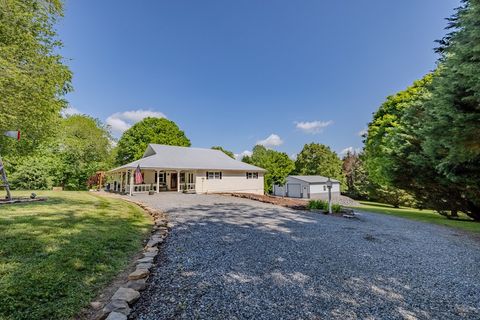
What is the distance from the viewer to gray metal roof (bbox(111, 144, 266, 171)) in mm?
19078

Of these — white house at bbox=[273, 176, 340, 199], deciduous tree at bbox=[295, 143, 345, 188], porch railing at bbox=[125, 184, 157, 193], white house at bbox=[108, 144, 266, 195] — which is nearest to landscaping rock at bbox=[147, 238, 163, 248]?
white house at bbox=[108, 144, 266, 195]

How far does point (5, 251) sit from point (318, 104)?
71.0 feet

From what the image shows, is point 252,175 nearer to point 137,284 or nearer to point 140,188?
point 140,188

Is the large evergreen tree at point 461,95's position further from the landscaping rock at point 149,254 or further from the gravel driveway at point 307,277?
the landscaping rock at point 149,254

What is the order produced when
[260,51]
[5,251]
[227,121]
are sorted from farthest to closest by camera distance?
[227,121], [260,51], [5,251]

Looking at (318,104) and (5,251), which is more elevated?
(318,104)

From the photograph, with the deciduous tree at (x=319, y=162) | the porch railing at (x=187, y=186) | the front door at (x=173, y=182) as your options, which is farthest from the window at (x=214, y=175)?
the deciduous tree at (x=319, y=162)

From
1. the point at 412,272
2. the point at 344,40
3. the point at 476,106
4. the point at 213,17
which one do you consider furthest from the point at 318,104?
the point at 412,272

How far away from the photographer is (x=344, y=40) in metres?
13.4

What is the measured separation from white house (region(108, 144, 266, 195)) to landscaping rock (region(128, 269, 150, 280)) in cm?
1577

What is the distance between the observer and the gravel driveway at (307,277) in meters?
2.65

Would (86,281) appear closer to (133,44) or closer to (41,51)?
(41,51)

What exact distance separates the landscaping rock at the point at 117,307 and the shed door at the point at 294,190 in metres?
31.9

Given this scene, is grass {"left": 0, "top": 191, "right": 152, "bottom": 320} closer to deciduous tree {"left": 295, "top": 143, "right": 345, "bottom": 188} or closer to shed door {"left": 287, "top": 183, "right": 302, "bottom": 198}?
shed door {"left": 287, "top": 183, "right": 302, "bottom": 198}
